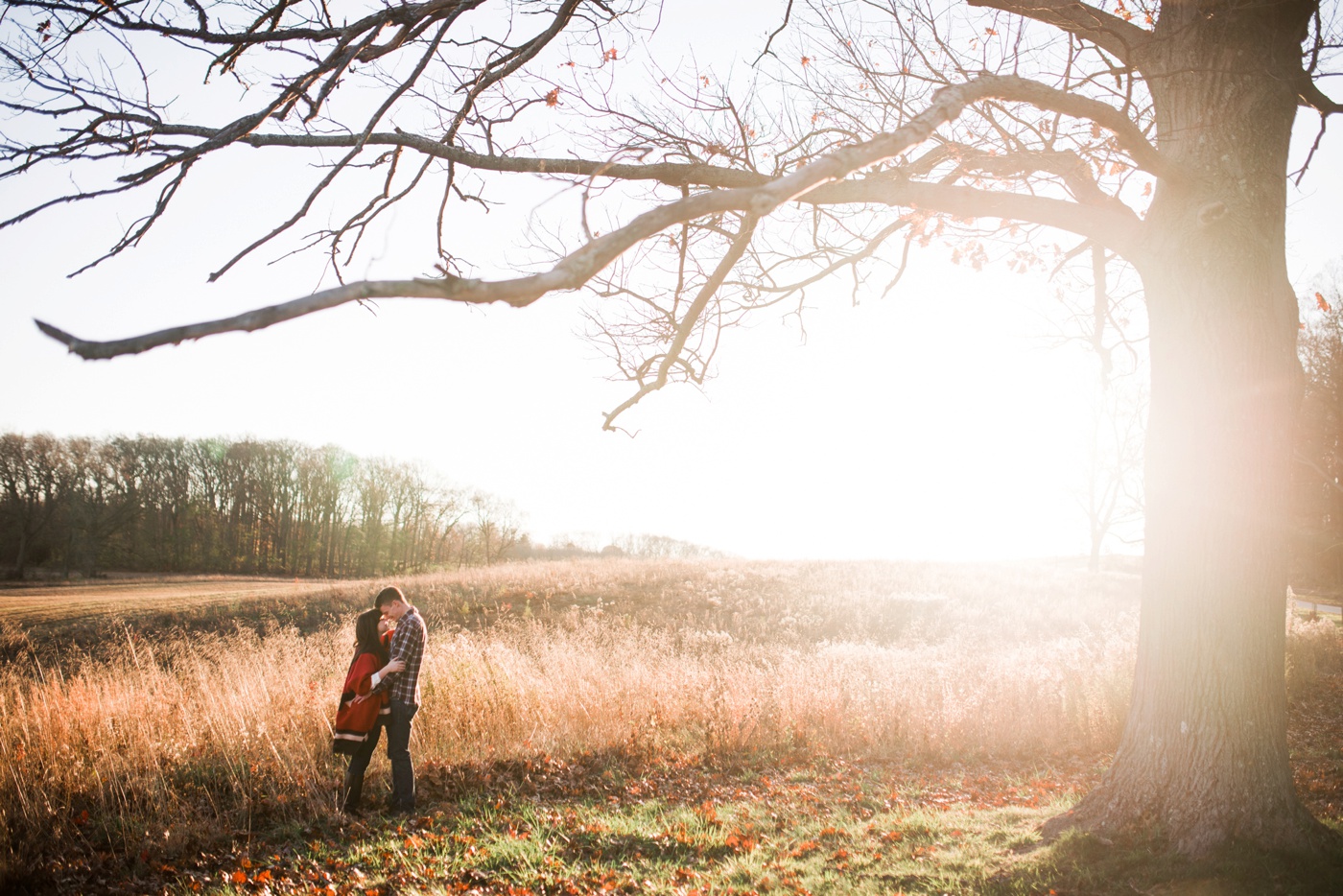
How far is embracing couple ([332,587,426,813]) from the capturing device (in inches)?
199

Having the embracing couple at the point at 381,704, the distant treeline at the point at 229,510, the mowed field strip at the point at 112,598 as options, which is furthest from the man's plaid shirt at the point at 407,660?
the distant treeline at the point at 229,510

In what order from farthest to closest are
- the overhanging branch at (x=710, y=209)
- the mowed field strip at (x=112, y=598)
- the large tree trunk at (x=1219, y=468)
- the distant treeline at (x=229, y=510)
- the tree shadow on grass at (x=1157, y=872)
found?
the distant treeline at (x=229, y=510)
the mowed field strip at (x=112, y=598)
the large tree trunk at (x=1219, y=468)
the tree shadow on grass at (x=1157, y=872)
the overhanging branch at (x=710, y=209)

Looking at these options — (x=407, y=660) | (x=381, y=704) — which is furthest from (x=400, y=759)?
(x=407, y=660)

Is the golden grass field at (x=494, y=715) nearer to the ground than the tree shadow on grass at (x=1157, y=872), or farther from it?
nearer to the ground

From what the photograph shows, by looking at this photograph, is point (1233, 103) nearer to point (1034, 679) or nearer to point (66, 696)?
point (1034, 679)

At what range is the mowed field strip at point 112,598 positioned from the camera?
68.5 feet

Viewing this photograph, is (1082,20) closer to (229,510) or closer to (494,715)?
(494,715)

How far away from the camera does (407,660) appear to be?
17.4ft

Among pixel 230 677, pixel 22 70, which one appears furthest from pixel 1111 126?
pixel 230 677

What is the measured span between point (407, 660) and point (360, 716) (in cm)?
52

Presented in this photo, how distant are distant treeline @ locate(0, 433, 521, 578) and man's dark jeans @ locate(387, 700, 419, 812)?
44989 millimetres

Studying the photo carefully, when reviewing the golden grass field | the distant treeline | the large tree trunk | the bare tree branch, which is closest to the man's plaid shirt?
the golden grass field

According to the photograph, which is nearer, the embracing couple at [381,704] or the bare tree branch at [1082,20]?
the bare tree branch at [1082,20]

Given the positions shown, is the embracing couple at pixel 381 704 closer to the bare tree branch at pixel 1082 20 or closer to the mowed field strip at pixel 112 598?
the bare tree branch at pixel 1082 20
